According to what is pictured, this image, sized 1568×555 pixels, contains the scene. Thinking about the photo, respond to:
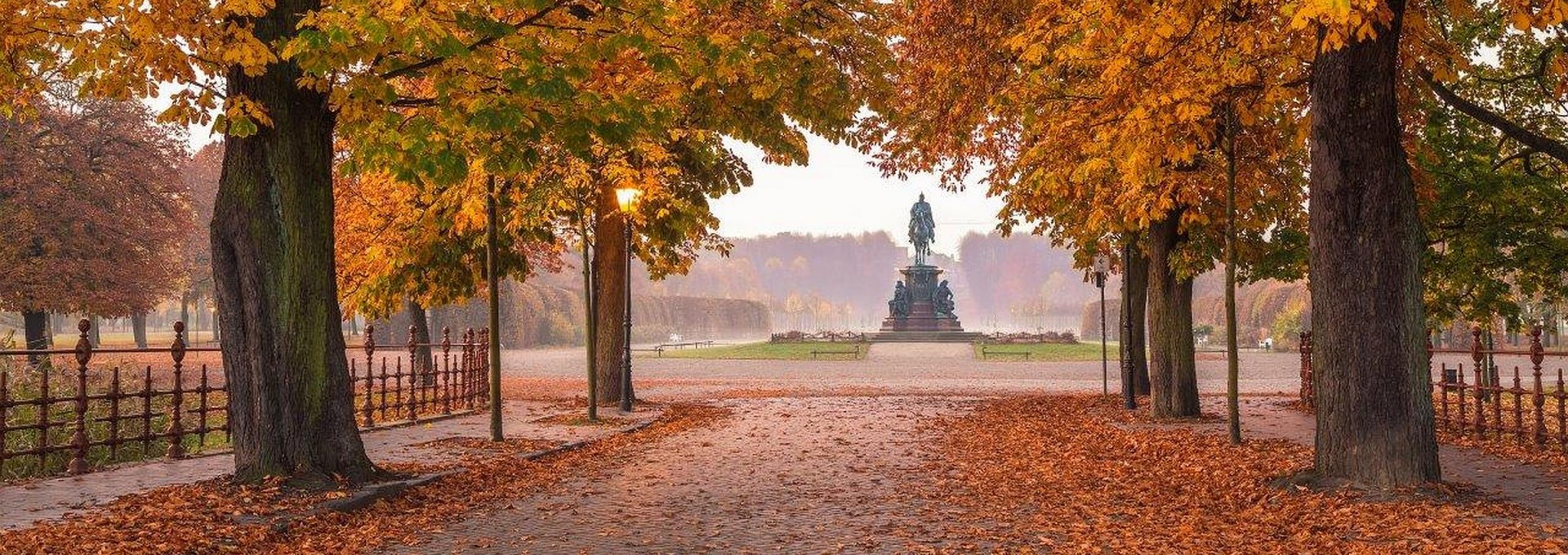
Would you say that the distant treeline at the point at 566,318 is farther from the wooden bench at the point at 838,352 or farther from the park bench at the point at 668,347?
the wooden bench at the point at 838,352

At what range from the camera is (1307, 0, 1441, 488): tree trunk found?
29.0 ft

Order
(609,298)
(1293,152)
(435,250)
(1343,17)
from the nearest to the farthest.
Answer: (1343,17) → (1293,152) → (435,250) → (609,298)

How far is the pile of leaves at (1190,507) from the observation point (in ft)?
24.5

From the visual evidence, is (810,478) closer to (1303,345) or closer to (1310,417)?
(1310,417)

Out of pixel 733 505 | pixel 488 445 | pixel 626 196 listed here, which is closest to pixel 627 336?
pixel 626 196

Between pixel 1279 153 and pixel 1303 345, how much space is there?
589 cm

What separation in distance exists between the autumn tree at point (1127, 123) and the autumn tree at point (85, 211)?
25.7m

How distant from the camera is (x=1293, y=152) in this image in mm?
15344

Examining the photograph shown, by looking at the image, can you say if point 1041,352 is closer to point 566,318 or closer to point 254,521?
point 566,318

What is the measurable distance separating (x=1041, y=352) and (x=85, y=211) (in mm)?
36920

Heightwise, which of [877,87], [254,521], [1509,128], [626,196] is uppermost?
[877,87]

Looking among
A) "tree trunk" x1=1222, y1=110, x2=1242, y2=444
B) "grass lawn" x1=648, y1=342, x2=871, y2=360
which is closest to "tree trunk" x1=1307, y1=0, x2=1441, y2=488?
"tree trunk" x1=1222, y1=110, x2=1242, y2=444

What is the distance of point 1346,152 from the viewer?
8.93m

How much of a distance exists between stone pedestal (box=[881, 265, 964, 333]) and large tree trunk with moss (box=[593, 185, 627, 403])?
44224mm
